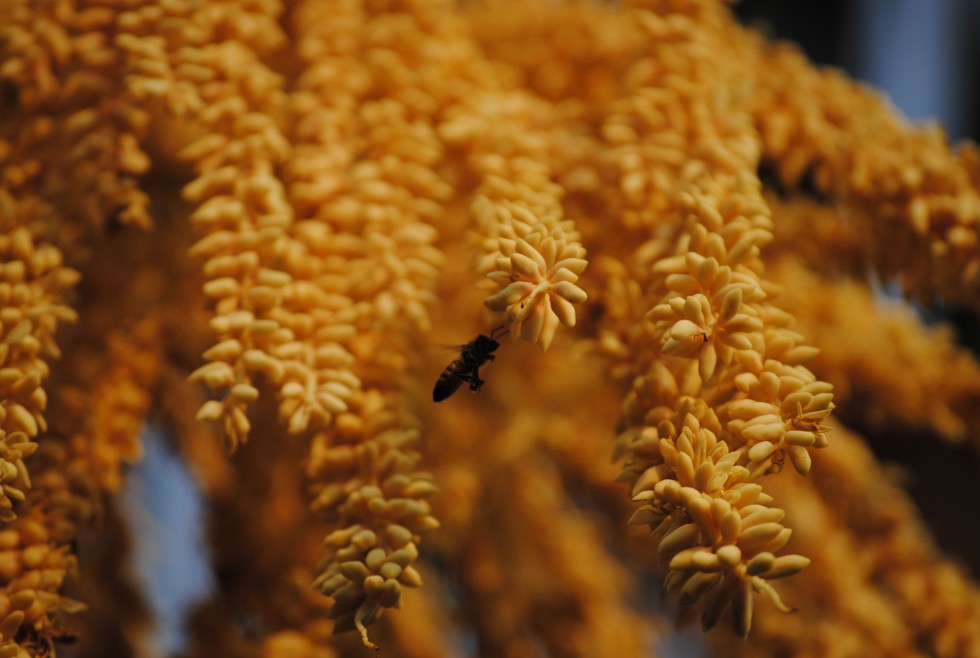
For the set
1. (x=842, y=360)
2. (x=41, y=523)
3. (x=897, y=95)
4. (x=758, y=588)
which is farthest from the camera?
(x=897, y=95)

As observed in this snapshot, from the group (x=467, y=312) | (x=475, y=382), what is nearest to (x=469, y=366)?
(x=475, y=382)

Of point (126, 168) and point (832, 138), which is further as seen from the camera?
point (832, 138)

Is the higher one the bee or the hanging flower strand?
the hanging flower strand

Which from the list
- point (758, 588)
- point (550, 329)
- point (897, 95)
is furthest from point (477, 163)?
point (897, 95)

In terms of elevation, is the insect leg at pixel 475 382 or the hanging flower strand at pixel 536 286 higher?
the hanging flower strand at pixel 536 286

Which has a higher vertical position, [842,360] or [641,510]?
[641,510]

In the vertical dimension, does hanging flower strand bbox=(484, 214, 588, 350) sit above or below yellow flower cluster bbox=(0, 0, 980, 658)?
above

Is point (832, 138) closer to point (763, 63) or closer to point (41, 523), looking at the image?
point (763, 63)

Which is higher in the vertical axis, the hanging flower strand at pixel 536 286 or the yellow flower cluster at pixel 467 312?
the hanging flower strand at pixel 536 286
